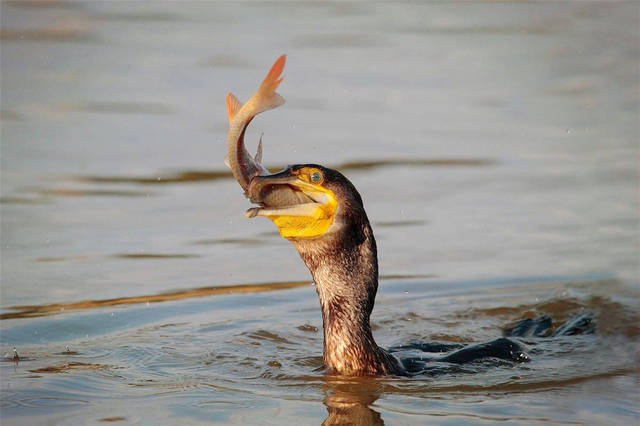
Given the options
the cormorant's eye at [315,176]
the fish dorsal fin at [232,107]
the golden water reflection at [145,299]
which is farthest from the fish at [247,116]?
the golden water reflection at [145,299]

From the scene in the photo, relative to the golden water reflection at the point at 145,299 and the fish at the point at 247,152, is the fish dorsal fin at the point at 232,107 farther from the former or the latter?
the golden water reflection at the point at 145,299

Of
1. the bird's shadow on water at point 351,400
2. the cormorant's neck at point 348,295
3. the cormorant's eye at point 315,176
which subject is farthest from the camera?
the cormorant's neck at point 348,295

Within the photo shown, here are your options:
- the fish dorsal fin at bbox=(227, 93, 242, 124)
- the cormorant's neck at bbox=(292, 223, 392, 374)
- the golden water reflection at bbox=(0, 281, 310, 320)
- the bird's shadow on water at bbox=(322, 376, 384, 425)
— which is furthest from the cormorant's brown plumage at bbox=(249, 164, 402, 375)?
the golden water reflection at bbox=(0, 281, 310, 320)

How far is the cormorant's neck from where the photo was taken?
18.4 feet

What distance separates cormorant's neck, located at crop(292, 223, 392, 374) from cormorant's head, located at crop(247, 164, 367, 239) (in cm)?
12

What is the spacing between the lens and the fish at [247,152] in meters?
5.07

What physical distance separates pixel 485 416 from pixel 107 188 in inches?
209

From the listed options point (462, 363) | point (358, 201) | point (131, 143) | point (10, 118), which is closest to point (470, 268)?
point (462, 363)

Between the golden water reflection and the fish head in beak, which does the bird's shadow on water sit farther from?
the golden water reflection

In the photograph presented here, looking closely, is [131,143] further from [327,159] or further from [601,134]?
[601,134]

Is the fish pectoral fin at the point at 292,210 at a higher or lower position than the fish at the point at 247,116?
lower

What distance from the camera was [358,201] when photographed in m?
5.52

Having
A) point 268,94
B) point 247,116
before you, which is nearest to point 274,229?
point 247,116

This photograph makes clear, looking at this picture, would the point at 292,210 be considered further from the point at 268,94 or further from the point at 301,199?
the point at 268,94
